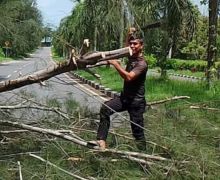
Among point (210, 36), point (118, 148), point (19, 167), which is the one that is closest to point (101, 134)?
point (118, 148)

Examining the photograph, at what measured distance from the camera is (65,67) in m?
5.72

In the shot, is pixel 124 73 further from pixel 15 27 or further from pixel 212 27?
pixel 15 27

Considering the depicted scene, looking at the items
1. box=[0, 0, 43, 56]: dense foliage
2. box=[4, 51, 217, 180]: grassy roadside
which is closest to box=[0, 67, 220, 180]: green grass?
box=[4, 51, 217, 180]: grassy roadside

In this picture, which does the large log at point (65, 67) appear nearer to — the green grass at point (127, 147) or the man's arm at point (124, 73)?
the man's arm at point (124, 73)

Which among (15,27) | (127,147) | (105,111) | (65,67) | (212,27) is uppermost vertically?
(212,27)

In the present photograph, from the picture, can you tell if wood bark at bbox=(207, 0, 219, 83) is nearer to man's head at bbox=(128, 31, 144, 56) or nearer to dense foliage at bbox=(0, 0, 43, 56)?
dense foliage at bbox=(0, 0, 43, 56)

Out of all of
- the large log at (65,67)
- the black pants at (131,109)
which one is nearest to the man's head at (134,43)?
the large log at (65,67)

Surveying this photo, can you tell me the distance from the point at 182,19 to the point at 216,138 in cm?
1114

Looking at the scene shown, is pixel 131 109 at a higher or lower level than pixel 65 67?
lower

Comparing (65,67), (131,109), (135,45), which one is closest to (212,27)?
(131,109)

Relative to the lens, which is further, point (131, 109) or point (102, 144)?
point (131, 109)

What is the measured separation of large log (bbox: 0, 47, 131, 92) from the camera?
18.6 ft

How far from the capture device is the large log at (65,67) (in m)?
5.66

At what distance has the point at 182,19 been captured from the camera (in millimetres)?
17281
